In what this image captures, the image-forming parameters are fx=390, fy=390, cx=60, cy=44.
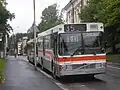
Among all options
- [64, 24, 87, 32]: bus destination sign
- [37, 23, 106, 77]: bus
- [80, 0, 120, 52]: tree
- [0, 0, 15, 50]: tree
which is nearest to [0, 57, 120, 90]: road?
[37, 23, 106, 77]: bus

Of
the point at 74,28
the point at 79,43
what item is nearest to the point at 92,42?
the point at 79,43

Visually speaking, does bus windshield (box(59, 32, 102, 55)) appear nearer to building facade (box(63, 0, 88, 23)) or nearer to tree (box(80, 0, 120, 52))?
tree (box(80, 0, 120, 52))

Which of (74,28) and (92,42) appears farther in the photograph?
(74,28)

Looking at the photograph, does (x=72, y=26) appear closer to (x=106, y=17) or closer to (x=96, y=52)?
(x=96, y=52)

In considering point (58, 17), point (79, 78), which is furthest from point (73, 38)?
point (58, 17)

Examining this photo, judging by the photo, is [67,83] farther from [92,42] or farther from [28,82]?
[92,42]

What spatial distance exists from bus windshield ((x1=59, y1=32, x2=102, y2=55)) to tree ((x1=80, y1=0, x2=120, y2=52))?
17.9m

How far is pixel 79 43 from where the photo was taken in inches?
736

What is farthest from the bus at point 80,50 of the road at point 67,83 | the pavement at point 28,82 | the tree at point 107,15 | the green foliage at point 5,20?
the green foliage at point 5,20

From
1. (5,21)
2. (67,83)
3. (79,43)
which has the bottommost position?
(67,83)

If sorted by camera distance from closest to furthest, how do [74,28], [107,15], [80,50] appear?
[80,50], [74,28], [107,15]

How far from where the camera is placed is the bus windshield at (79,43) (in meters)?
18.7

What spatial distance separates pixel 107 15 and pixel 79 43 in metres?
23.0

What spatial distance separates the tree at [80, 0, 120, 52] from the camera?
124ft
